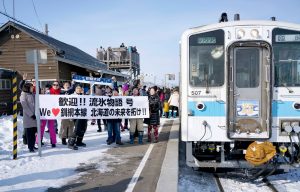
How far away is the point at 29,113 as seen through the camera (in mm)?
8789

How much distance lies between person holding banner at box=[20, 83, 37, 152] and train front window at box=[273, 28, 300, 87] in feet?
19.2

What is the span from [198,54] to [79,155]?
13.4ft

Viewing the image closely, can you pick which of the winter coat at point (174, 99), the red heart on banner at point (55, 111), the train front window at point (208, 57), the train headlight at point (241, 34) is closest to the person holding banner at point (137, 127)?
the red heart on banner at point (55, 111)

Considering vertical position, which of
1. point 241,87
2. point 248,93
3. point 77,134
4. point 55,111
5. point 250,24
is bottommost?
point 77,134

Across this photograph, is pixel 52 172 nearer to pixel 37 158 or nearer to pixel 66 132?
pixel 37 158

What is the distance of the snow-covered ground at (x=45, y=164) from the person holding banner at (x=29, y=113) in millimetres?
383

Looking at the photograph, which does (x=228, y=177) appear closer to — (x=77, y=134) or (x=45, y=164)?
(x=45, y=164)

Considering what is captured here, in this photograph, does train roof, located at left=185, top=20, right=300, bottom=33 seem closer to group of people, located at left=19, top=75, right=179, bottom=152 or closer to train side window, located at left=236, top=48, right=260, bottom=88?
train side window, located at left=236, top=48, right=260, bottom=88

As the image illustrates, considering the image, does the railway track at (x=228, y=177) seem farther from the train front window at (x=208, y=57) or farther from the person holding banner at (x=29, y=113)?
the person holding banner at (x=29, y=113)

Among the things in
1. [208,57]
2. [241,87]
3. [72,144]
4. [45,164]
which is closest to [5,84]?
[72,144]

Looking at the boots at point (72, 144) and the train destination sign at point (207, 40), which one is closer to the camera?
the train destination sign at point (207, 40)

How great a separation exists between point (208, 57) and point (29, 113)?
477 centimetres

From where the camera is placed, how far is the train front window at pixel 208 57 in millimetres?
6777

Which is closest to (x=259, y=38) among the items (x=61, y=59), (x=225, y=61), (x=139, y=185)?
(x=225, y=61)
